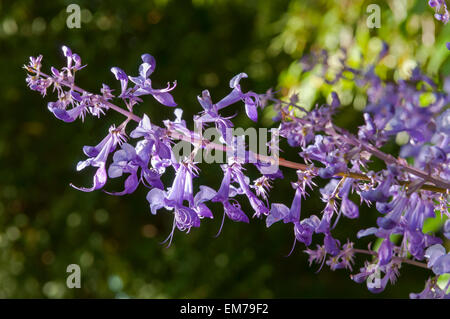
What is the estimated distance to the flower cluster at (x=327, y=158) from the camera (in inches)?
16.3

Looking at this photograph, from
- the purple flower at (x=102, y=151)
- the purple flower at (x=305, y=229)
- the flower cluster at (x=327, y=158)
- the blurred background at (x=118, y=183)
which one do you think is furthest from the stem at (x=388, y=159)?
the blurred background at (x=118, y=183)

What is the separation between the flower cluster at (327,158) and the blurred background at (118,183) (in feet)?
4.28

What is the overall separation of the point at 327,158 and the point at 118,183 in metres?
1.50

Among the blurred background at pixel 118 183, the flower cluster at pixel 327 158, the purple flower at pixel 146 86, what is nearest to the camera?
the flower cluster at pixel 327 158

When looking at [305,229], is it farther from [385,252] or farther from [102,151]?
[102,151]

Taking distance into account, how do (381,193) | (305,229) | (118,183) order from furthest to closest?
(118,183) → (305,229) → (381,193)

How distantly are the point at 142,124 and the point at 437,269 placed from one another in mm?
285

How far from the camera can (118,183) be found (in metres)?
1.89

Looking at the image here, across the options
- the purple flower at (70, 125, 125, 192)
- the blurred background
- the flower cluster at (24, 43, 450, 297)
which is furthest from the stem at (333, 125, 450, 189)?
the blurred background

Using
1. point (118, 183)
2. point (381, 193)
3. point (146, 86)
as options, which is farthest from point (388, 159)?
point (118, 183)

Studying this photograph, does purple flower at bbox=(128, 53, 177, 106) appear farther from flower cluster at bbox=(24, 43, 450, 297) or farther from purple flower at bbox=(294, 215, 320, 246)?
purple flower at bbox=(294, 215, 320, 246)

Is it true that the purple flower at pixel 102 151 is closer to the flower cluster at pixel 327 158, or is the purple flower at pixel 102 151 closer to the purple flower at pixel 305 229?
the flower cluster at pixel 327 158

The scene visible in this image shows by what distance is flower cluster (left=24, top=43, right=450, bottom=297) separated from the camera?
415 millimetres
